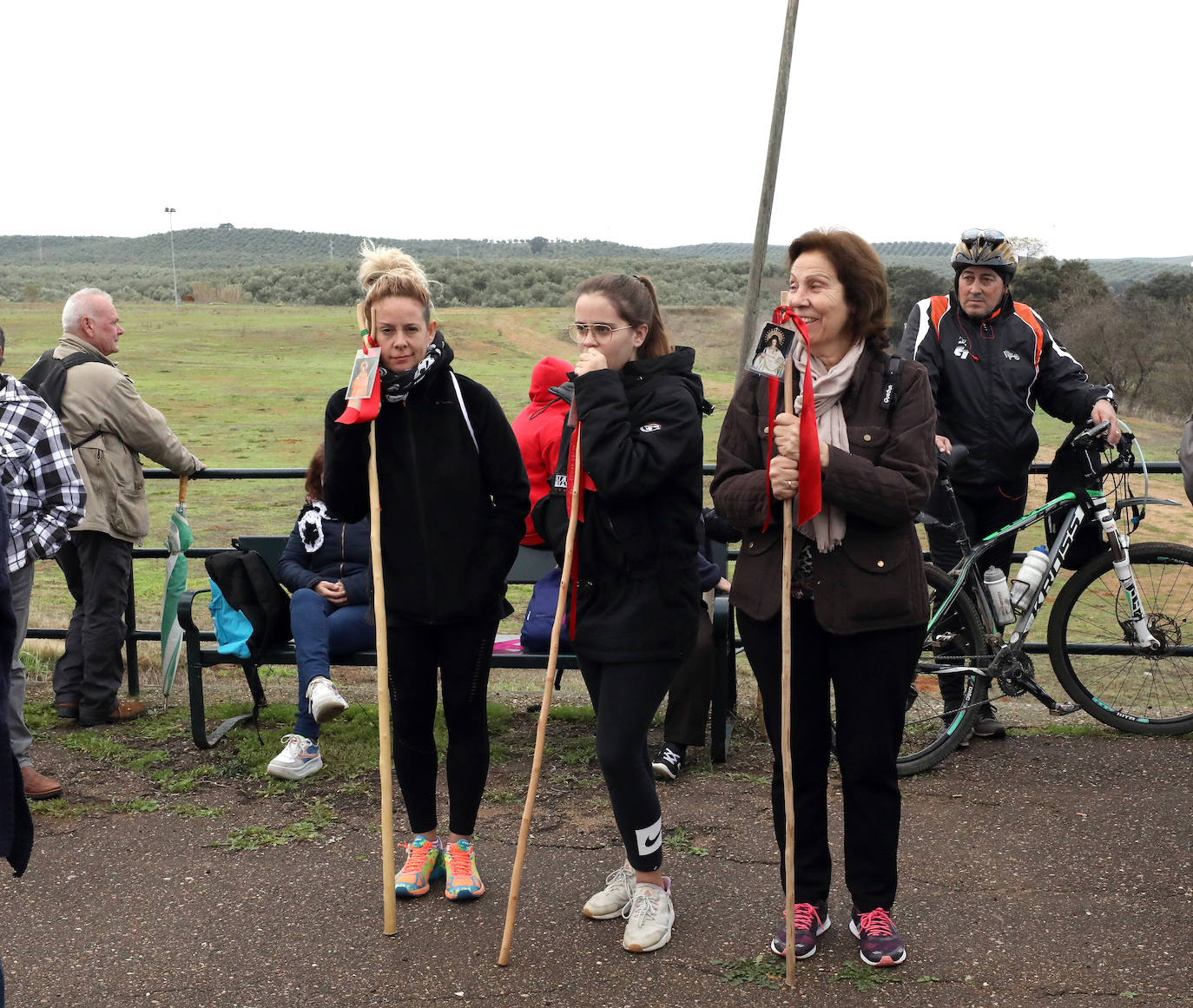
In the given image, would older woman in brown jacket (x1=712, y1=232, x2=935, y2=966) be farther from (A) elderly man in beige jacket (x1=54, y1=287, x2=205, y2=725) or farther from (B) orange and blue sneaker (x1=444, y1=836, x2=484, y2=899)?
(A) elderly man in beige jacket (x1=54, y1=287, x2=205, y2=725)

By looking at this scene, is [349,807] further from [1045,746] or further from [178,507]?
[1045,746]

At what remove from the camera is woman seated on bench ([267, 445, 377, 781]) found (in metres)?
4.88

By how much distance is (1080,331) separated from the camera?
2959 centimetres

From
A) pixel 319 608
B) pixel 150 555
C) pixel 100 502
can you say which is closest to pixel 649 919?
pixel 319 608

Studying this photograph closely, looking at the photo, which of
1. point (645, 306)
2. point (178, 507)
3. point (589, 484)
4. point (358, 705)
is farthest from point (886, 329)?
point (178, 507)

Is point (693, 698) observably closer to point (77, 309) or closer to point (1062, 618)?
point (1062, 618)

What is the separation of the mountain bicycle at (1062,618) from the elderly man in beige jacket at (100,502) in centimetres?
365

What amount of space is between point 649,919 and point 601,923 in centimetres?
23

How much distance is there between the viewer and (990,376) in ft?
16.0

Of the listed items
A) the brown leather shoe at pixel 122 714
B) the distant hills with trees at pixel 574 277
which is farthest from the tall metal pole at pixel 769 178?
the brown leather shoe at pixel 122 714

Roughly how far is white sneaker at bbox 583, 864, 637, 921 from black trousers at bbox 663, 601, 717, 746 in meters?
1.15

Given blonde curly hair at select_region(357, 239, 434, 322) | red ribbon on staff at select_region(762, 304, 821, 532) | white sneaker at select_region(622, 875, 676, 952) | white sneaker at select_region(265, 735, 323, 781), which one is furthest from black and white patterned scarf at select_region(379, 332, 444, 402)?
white sneaker at select_region(265, 735, 323, 781)

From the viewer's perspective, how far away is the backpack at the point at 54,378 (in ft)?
18.1

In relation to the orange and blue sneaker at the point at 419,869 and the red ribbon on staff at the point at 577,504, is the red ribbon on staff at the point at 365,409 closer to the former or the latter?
the red ribbon on staff at the point at 577,504
